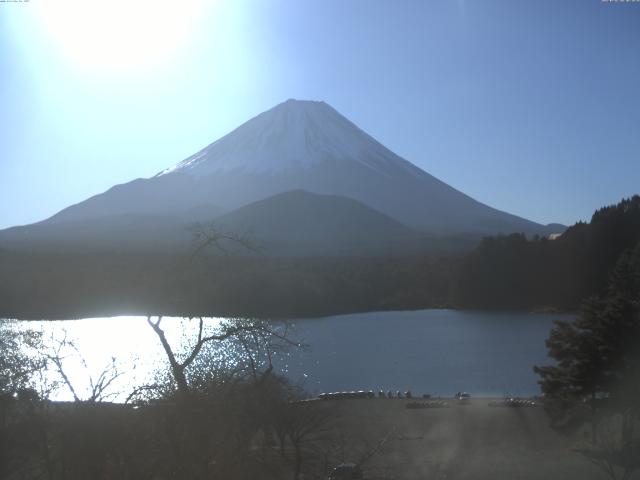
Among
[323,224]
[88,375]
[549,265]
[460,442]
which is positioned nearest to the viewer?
[88,375]

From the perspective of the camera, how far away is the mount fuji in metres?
72.1

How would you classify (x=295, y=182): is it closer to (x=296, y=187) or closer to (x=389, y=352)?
(x=296, y=187)

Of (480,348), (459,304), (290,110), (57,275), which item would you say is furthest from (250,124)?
(57,275)

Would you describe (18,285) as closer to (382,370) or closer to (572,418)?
(572,418)

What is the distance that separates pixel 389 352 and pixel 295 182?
60.4 m

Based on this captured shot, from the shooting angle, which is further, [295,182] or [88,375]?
[295,182]

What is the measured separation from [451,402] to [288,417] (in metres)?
6.65

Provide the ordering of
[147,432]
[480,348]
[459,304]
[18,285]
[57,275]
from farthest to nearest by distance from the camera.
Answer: [459,304] → [480,348] → [57,275] → [18,285] → [147,432]

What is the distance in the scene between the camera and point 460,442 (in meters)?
10.7

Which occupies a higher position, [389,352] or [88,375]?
[88,375]

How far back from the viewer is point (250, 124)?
88375 mm

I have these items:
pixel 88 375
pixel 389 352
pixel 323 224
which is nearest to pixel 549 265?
pixel 389 352

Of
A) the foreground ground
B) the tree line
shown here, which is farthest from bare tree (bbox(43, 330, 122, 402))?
the tree line

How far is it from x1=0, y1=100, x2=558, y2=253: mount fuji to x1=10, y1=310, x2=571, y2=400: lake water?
38817mm
